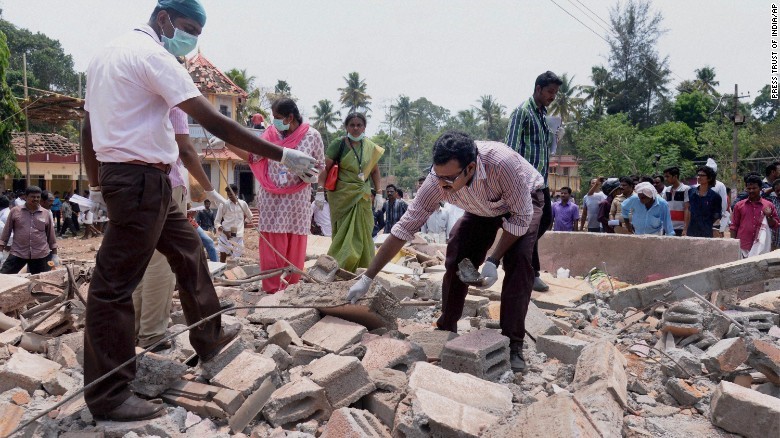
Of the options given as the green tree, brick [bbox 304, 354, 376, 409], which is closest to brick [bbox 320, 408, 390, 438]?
brick [bbox 304, 354, 376, 409]

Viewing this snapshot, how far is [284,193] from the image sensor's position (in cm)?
540

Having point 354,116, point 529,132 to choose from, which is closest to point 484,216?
point 529,132

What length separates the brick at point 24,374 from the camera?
2.94 metres

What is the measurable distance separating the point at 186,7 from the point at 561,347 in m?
2.83

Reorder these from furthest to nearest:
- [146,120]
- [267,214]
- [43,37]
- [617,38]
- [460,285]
A: [43,37] < [617,38] < [267,214] < [460,285] < [146,120]

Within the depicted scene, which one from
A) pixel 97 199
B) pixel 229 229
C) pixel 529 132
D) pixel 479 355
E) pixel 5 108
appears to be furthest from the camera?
pixel 5 108

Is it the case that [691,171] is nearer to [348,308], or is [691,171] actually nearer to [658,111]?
[658,111]

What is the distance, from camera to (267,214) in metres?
5.45

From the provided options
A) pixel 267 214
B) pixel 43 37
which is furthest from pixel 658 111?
pixel 43 37

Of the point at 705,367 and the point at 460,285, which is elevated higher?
the point at 460,285

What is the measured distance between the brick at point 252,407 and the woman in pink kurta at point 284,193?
255cm

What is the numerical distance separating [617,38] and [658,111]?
6286 mm

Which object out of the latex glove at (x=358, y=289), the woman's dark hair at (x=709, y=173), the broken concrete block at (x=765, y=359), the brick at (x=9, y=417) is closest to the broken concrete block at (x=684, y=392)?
the broken concrete block at (x=765, y=359)

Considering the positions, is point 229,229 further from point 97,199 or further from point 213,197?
point 97,199
